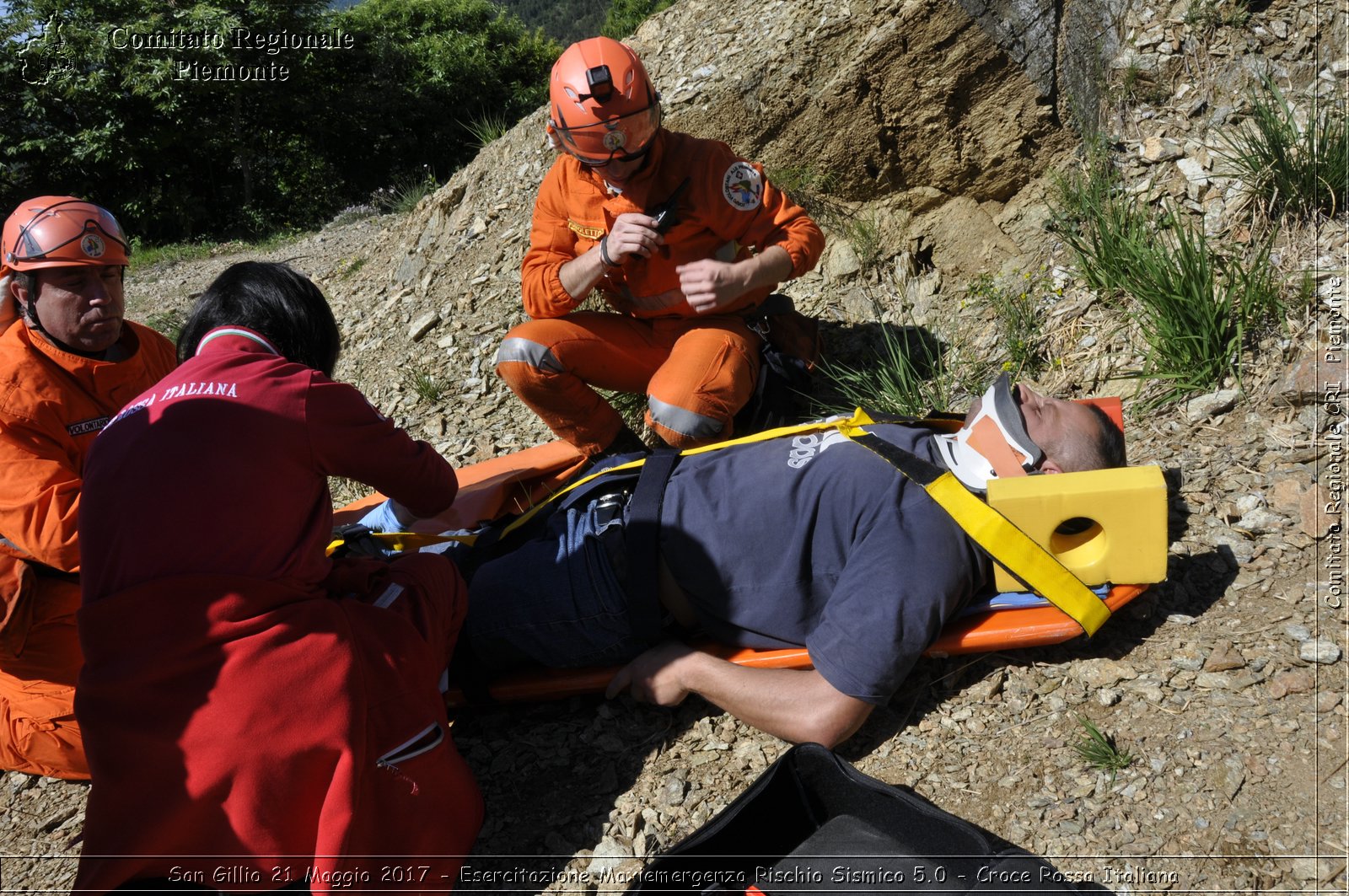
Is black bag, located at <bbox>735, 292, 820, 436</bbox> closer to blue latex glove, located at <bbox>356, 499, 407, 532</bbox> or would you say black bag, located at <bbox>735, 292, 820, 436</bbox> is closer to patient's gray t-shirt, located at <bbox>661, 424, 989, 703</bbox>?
patient's gray t-shirt, located at <bbox>661, 424, 989, 703</bbox>

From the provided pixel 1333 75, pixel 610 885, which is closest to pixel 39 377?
pixel 610 885

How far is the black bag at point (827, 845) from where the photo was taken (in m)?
2.09

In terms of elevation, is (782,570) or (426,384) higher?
(782,570)

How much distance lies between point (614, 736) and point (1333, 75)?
4028mm

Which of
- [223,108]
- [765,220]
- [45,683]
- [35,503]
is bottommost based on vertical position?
[45,683]

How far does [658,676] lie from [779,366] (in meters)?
1.60

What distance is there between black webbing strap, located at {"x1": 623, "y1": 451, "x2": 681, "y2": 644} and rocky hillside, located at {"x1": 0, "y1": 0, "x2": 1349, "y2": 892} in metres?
0.37

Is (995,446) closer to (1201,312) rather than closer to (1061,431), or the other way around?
(1061,431)

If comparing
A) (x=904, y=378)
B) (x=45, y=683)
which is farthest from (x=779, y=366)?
(x=45, y=683)

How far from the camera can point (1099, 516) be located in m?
2.45

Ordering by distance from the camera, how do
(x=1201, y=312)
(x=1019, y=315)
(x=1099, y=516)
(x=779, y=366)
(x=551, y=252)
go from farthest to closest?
(x=1019, y=315) → (x=779, y=366) → (x=551, y=252) → (x=1201, y=312) → (x=1099, y=516)

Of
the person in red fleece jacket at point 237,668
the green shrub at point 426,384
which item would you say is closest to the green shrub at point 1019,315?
the person in red fleece jacket at point 237,668

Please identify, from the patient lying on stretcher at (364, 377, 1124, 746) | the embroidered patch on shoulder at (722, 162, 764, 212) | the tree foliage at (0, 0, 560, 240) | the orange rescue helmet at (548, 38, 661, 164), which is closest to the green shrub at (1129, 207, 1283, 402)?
the patient lying on stretcher at (364, 377, 1124, 746)

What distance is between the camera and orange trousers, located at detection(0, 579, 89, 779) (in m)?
2.96
